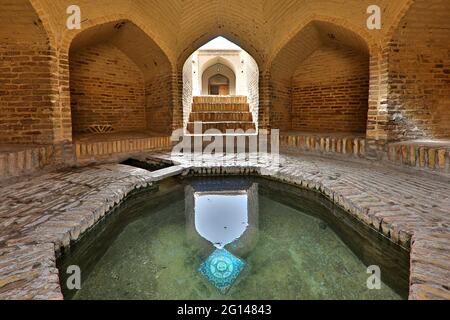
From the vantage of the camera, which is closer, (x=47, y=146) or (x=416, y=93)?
(x=47, y=146)

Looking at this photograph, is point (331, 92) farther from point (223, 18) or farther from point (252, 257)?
point (252, 257)

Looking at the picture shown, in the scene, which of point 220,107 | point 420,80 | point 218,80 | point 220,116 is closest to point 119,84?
point 220,116

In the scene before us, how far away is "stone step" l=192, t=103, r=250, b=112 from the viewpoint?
888cm

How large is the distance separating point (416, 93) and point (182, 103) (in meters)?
5.00

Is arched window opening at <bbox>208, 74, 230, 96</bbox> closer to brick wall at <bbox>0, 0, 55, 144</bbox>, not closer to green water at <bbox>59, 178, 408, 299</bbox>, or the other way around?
brick wall at <bbox>0, 0, 55, 144</bbox>

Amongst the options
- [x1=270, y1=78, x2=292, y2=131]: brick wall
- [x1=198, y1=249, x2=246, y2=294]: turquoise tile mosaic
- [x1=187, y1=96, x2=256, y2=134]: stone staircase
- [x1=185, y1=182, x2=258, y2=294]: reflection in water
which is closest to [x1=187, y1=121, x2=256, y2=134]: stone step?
[x1=187, y1=96, x2=256, y2=134]: stone staircase

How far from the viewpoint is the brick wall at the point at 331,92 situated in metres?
6.68

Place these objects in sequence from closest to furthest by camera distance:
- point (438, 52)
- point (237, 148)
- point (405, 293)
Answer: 1. point (405, 293)
2. point (438, 52)
3. point (237, 148)

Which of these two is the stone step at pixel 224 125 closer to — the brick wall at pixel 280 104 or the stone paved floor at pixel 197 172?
the brick wall at pixel 280 104

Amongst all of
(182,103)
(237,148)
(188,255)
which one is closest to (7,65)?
(182,103)

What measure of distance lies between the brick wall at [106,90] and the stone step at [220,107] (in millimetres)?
1791

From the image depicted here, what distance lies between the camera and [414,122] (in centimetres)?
481

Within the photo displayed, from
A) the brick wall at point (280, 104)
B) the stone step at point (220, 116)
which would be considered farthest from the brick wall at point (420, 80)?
the stone step at point (220, 116)
